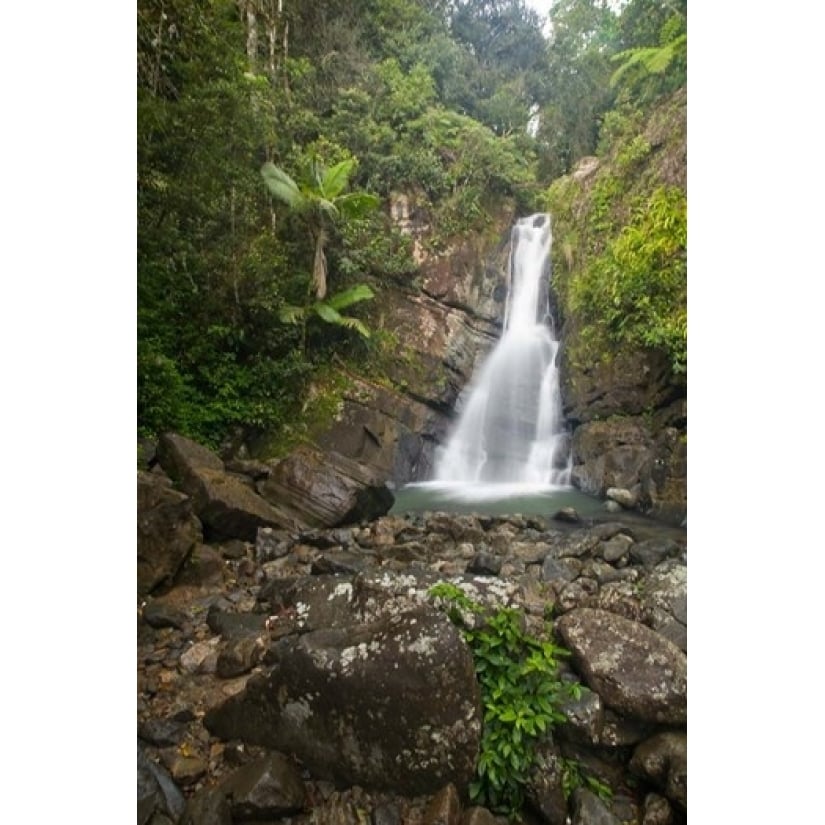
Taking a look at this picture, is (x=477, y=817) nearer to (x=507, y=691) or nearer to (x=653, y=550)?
(x=507, y=691)

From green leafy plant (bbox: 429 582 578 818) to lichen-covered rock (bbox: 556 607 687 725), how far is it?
0.10 metres

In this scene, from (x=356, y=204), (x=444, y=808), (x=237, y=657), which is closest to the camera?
(x=444, y=808)

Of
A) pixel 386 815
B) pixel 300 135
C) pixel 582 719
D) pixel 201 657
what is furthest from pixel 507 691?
pixel 300 135

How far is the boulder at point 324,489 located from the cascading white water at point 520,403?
30cm

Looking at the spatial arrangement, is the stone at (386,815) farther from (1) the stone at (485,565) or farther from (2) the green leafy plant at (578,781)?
(1) the stone at (485,565)

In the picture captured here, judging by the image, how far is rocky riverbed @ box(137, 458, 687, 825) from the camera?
1.70 m

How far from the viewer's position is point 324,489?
207 centimetres

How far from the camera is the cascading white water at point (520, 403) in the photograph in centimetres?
220

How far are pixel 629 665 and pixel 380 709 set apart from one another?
92cm

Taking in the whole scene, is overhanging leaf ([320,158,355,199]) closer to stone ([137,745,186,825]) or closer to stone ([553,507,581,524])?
stone ([553,507,581,524])

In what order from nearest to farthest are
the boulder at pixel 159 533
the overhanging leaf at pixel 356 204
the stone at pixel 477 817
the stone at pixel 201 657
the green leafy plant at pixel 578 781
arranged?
the stone at pixel 477 817 < the green leafy plant at pixel 578 781 < the stone at pixel 201 657 < the boulder at pixel 159 533 < the overhanging leaf at pixel 356 204

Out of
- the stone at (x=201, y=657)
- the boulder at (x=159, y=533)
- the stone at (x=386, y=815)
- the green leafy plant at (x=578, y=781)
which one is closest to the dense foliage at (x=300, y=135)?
the boulder at (x=159, y=533)
